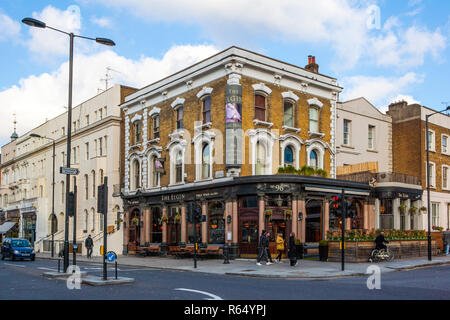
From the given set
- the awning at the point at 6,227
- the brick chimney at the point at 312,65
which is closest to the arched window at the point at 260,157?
the brick chimney at the point at 312,65

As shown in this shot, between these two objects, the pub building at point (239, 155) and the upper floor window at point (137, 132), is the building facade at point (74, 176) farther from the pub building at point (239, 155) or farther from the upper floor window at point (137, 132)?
the pub building at point (239, 155)

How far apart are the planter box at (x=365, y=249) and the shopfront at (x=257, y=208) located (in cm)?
268

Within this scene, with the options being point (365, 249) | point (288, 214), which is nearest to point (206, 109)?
point (288, 214)

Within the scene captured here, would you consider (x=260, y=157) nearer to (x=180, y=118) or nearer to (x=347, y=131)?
(x=180, y=118)

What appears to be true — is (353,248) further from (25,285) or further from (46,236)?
(46,236)

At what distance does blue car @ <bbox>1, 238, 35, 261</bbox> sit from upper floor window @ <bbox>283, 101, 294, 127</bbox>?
18.7 meters

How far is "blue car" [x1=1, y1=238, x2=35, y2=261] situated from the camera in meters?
33.7

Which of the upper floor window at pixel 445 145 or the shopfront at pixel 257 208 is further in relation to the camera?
the upper floor window at pixel 445 145

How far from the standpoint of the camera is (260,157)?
2975 centimetres

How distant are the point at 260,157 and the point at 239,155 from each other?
5.41ft

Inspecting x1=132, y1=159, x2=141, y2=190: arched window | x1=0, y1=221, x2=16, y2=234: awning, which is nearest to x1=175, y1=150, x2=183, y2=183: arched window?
x1=132, y1=159, x2=141, y2=190: arched window

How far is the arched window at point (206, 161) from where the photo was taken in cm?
3105

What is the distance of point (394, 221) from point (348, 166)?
4.70 meters

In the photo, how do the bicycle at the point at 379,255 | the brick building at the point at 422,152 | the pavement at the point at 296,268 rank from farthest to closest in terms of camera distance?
the brick building at the point at 422,152
the bicycle at the point at 379,255
the pavement at the point at 296,268
